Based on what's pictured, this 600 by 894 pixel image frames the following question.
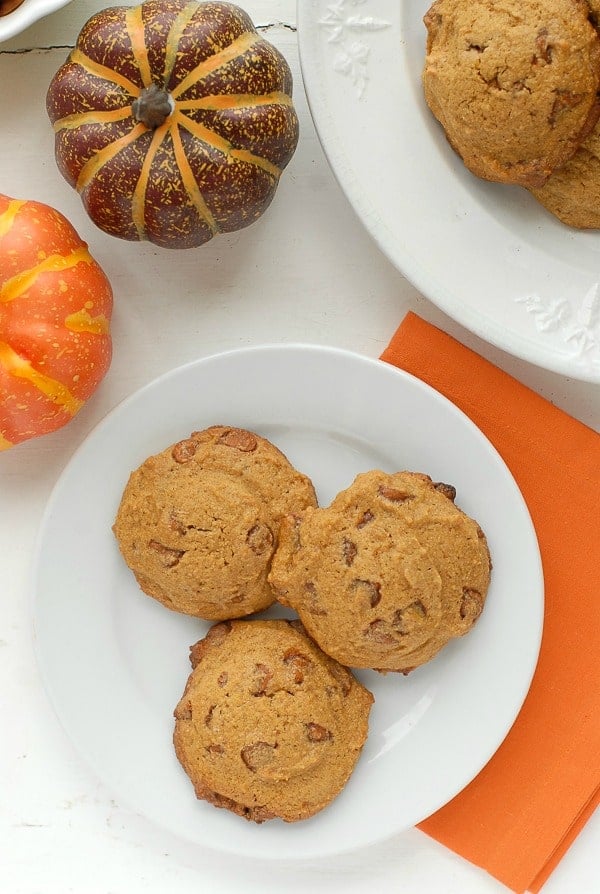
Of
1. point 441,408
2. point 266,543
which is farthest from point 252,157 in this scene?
point 266,543

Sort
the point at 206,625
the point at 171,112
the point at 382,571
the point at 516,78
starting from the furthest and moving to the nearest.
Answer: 1. the point at 206,625
2. the point at 382,571
3. the point at 171,112
4. the point at 516,78

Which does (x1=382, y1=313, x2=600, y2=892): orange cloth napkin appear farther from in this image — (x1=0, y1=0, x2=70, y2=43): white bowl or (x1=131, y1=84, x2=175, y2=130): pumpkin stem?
(x1=0, y1=0, x2=70, y2=43): white bowl

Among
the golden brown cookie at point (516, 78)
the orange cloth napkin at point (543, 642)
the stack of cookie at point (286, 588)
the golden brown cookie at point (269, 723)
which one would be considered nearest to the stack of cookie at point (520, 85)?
the golden brown cookie at point (516, 78)

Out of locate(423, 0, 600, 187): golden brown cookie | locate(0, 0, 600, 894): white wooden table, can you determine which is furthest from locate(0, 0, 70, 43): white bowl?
locate(423, 0, 600, 187): golden brown cookie

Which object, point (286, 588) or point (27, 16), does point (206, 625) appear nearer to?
point (286, 588)

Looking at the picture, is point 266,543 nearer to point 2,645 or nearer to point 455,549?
point 455,549

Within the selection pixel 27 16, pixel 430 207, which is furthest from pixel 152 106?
pixel 430 207
